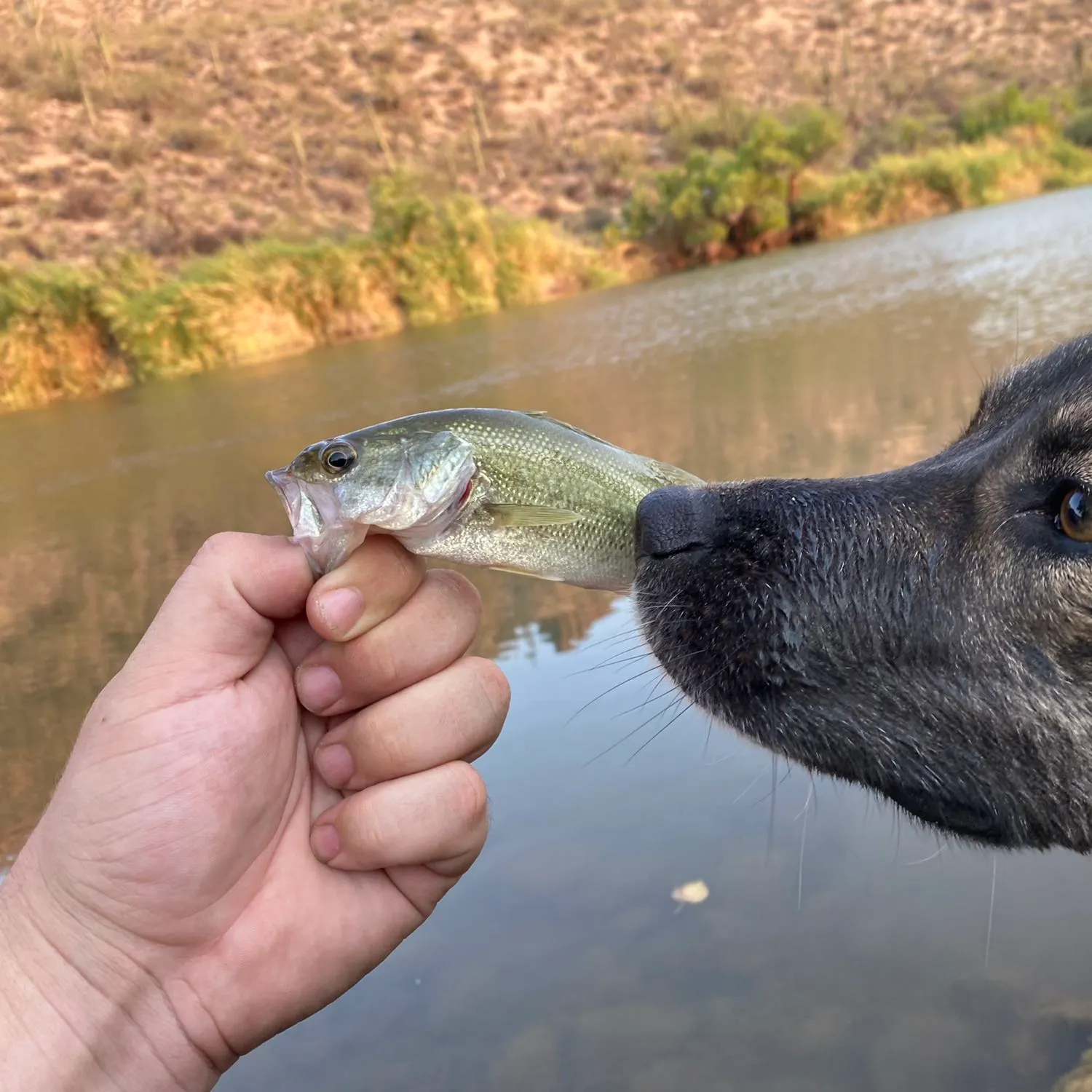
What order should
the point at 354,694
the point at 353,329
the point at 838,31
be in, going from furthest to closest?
the point at 838,31, the point at 353,329, the point at 354,694

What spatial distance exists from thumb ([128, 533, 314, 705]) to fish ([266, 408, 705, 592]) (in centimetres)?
7

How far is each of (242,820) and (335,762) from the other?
226 millimetres

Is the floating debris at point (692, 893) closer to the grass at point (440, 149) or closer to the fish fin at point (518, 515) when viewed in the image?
the fish fin at point (518, 515)

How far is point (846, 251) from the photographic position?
2342 centimetres

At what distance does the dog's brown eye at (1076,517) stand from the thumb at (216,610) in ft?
5.23

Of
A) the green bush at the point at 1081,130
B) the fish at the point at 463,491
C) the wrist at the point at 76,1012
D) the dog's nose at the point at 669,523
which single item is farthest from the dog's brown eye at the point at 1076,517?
the green bush at the point at 1081,130

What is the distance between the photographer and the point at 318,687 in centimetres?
224

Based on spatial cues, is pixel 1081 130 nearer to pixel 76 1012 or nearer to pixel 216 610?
pixel 216 610

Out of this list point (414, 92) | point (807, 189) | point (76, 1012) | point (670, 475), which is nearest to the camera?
point (76, 1012)

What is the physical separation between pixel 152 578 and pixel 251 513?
1.48 metres

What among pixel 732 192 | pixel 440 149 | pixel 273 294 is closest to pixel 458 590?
pixel 273 294

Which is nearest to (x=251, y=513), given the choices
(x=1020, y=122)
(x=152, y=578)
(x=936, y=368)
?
(x=152, y=578)

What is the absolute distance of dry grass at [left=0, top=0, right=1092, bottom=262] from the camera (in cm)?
4575

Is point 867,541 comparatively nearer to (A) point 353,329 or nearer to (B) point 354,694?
(B) point 354,694
